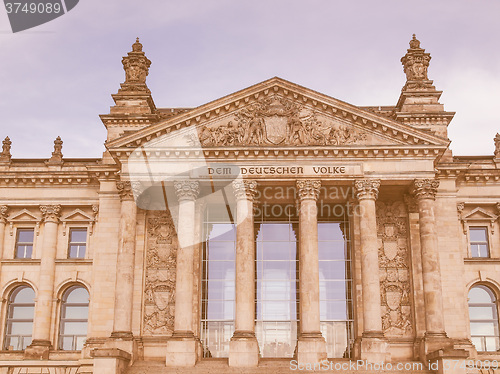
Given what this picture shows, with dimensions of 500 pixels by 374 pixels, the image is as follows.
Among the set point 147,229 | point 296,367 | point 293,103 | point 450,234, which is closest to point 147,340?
point 147,229

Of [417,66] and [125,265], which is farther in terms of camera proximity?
[417,66]

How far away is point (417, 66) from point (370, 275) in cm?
1391

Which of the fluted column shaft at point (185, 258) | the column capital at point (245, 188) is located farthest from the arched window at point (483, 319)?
the fluted column shaft at point (185, 258)

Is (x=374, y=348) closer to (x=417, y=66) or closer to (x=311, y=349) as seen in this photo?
(x=311, y=349)

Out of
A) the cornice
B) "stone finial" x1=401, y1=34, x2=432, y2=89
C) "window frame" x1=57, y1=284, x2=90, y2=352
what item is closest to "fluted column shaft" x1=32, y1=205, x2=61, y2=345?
"window frame" x1=57, y1=284, x2=90, y2=352

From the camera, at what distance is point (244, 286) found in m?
35.0

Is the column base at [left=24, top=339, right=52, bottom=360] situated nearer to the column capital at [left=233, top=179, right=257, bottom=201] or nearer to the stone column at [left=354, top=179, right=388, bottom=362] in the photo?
the column capital at [left=233, top=179, right=257, bottom=201]

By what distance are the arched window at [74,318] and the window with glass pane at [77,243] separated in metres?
2.04

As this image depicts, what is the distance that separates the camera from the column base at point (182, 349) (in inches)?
1342

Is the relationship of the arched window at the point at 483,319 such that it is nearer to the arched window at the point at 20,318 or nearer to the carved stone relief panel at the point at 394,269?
the carved stone relief panel at the point at 394,269

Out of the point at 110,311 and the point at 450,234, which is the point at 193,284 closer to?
the point at 110,311

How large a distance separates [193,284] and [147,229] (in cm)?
459

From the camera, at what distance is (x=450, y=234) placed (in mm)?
38406

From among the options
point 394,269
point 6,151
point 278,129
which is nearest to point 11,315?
point 6,151
